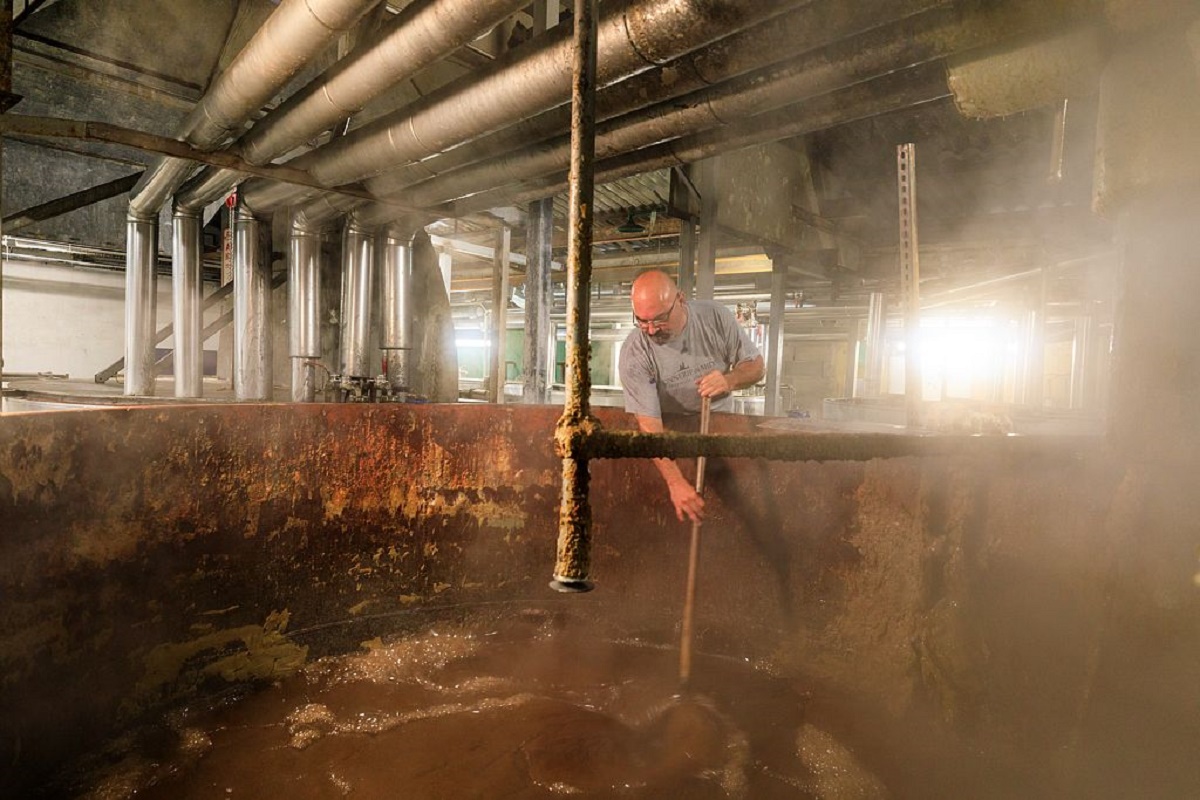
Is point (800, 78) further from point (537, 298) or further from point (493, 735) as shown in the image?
point (537, 298)

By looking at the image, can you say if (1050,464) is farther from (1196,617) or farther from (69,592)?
(69,592)

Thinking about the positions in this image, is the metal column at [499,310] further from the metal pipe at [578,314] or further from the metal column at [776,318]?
the metal pipe at [578,314]

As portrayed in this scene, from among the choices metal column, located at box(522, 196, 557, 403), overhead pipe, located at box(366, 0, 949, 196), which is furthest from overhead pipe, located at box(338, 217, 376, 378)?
overhead pipe, located at box(366, 0, 949, 196)

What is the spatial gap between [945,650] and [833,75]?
2270 millimetres

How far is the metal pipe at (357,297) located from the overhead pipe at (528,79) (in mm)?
1237

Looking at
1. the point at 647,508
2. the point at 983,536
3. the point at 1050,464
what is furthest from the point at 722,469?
the point at 1050,464

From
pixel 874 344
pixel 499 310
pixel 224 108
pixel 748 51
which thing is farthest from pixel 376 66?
pixel 874 344

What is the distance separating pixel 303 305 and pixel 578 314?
4.35 m

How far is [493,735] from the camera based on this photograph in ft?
6.77

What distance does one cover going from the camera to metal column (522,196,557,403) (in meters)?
4.84

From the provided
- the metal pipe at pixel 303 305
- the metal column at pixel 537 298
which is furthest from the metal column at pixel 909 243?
the metal pipe at pixel 303 305

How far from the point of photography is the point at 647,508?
3.00m

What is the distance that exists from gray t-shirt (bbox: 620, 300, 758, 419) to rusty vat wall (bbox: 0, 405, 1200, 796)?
0.85ft

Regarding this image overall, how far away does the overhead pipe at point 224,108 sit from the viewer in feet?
7.01
